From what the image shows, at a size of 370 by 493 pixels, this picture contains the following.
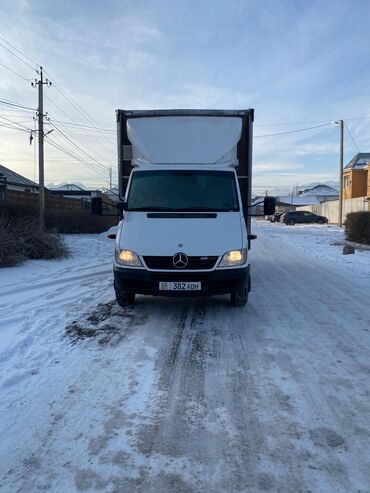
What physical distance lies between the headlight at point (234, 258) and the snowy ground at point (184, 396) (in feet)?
2.78

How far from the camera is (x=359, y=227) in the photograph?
1881cm

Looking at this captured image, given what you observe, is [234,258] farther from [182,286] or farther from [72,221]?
[72,221]

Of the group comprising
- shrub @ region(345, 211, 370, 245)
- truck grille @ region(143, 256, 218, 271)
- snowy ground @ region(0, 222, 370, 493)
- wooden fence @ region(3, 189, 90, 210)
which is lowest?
snowy ground @ region(0, 222, 370, 493)

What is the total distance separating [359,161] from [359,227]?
1419 inches

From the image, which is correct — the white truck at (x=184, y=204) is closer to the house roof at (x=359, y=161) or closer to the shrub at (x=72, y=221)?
the shrub at (x=72, y=221)

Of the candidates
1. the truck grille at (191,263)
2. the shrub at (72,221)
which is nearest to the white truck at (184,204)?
the truck grille at (191,263)

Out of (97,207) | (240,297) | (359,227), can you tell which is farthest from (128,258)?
(359,227)

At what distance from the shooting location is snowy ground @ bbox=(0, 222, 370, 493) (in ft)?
9.16

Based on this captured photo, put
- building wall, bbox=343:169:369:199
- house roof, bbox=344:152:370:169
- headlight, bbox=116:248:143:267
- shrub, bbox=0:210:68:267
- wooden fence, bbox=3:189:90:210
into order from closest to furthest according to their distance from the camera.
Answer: headlight, bbox=116:248:143:267
shrub, bbox=0:210:68:267
wooden fence, bbox=3:189:90:210
building wall, bbox=343:169:369:199
house roof, bbox=344:152:370:169

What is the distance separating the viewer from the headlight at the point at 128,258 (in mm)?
6258

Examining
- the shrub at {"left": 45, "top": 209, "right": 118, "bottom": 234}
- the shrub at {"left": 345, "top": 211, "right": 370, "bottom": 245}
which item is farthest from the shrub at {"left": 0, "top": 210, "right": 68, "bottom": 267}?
the shrub at {"left": 345, "top": 211, "right": 370, "bottom": 245}

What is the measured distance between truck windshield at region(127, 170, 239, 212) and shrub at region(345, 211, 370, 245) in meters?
12.8

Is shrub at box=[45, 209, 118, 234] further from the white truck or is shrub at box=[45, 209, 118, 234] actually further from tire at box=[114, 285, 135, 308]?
tire at box=[114, 285, 135, 308]

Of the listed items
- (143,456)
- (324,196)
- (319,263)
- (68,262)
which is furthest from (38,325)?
(324,196)
